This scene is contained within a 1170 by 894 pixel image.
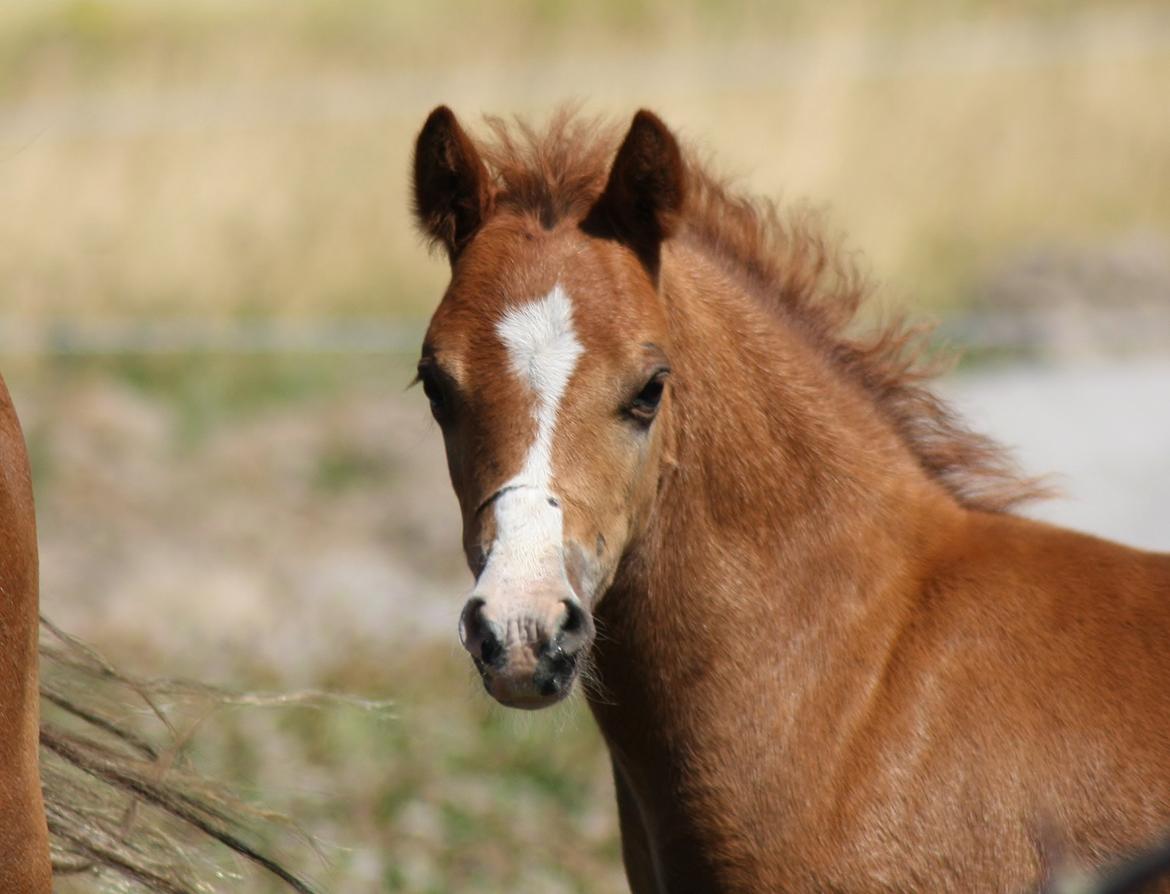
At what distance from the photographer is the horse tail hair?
11.5 feet

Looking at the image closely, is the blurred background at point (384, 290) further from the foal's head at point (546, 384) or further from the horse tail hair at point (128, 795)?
the foal's head at point (546, 384)

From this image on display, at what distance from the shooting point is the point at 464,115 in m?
16.5

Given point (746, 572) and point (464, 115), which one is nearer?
point (746, 572)

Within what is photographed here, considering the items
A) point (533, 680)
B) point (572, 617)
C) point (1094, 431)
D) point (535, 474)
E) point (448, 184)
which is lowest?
point (1094, 431)

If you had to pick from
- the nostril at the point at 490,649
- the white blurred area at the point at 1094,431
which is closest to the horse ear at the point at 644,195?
the nostril at the point at 490,649

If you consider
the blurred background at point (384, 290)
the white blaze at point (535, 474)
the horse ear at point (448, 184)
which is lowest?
the blurred background at point (384, 290)

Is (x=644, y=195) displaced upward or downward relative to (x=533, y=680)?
upward

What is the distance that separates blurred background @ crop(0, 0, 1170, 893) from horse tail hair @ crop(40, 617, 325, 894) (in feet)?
0.31

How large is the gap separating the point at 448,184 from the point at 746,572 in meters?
1.06

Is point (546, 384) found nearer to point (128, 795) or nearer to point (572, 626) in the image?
point (572, 626)

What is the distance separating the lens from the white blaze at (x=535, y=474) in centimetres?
296

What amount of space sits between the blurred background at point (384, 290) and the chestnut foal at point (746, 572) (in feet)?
1.47

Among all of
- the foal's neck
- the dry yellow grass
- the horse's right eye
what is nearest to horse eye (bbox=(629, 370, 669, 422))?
the foal's neck

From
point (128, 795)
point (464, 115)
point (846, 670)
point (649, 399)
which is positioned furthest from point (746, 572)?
point (464, 115)
